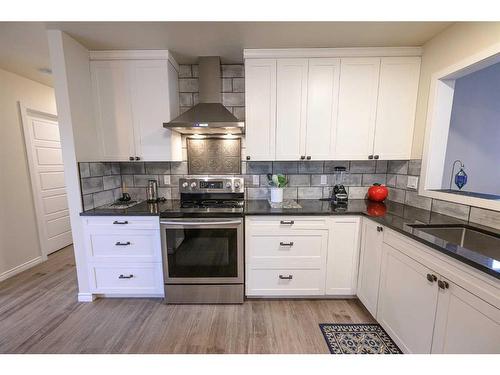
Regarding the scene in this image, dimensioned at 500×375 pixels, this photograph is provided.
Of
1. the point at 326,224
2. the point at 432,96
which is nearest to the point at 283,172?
the point at 326,224

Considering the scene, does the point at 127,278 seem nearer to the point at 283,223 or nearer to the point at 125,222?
the point at 125,222

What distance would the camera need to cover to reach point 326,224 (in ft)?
5.86

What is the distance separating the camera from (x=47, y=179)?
2.83 meters

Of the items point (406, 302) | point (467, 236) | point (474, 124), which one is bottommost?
point (406, 302)

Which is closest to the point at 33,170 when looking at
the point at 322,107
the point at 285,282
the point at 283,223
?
the point at 283,223

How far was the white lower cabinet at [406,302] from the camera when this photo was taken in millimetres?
1142

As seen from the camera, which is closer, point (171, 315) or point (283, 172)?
point (171, 315)

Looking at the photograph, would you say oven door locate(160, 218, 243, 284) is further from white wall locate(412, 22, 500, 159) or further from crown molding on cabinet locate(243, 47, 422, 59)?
white wall locate(412, 22, 500, 159)

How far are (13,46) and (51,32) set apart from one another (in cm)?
61

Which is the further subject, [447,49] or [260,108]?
[260,108]

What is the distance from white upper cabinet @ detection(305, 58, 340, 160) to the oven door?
42.2 inches

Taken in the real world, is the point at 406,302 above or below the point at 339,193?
below

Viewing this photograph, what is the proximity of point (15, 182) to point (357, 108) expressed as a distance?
158 inches
